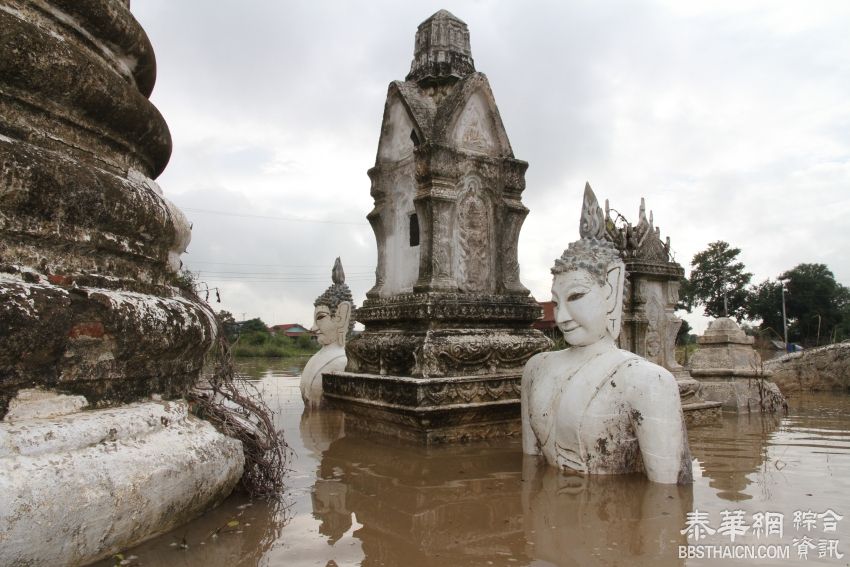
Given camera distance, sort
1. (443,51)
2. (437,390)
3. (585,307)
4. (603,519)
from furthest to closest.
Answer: (443,51)
(437,390)
(585,307)
(603,519)

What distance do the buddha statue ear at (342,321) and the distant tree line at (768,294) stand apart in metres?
38.7

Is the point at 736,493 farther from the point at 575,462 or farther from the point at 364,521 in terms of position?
the point at 364,521

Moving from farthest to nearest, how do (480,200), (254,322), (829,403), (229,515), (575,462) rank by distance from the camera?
(254,322) → (829,403) → (480,200) → (575,462) → (229,515)

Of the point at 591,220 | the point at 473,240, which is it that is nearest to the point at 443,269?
the point at 473,240

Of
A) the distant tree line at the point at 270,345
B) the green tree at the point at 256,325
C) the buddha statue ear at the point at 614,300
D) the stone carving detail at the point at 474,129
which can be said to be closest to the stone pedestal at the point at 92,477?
the buddha statue ear at the point at 614,300

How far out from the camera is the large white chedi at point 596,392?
337 centimetres

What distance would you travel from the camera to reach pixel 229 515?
9.68 ft

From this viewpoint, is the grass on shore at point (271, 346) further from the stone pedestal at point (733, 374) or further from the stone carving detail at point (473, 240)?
the stone carving detail at point (473, 240)

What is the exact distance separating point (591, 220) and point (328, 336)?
4.40 meters

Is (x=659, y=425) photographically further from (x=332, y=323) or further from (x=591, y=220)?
(x=332, y=323)

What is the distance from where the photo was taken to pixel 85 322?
248 centimetres

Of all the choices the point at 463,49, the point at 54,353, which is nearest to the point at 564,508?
the point at 54,353

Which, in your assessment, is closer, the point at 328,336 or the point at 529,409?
the point at 529,409

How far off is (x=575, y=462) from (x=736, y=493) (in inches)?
33.4
